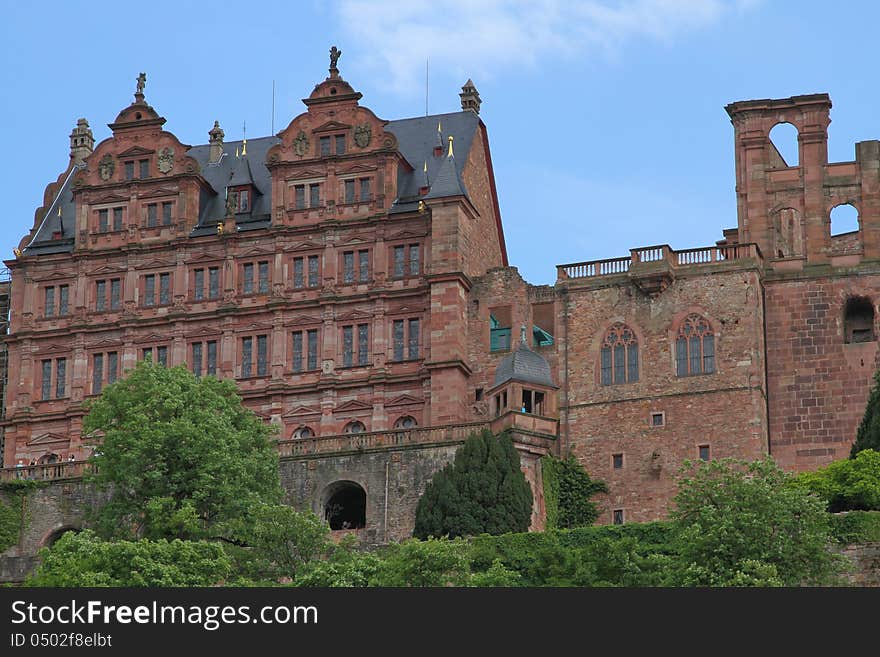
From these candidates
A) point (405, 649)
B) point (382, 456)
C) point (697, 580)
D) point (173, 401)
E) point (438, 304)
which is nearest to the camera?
point (405, 649)

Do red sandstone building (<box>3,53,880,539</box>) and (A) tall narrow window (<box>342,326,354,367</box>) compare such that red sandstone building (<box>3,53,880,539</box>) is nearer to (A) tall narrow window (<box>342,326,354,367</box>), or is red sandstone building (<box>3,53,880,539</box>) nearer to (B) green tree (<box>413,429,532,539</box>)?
(A) tall narrow window (<box>342,326,354,367</box>)

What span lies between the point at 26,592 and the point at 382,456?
152ft

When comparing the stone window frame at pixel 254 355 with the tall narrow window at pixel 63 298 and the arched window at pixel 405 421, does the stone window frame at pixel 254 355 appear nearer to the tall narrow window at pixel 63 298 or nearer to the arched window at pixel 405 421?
the arched window at pixel 405 421

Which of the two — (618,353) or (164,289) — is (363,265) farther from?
(618,353)

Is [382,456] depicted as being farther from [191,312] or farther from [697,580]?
[697,580]

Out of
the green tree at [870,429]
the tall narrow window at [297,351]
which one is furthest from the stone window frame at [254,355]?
the green tree at [870,429]

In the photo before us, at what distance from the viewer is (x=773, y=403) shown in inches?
4045

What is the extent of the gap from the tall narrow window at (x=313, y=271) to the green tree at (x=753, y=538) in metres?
33.3

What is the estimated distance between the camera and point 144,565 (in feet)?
263

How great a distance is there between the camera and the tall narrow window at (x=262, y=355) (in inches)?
4311

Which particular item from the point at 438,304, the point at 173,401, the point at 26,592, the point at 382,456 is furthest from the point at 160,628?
the point at 438,304

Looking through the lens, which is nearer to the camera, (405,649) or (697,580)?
(405,649)

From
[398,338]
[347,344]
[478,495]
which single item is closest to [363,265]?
[347,344]

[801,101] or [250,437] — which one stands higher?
[801,101]
